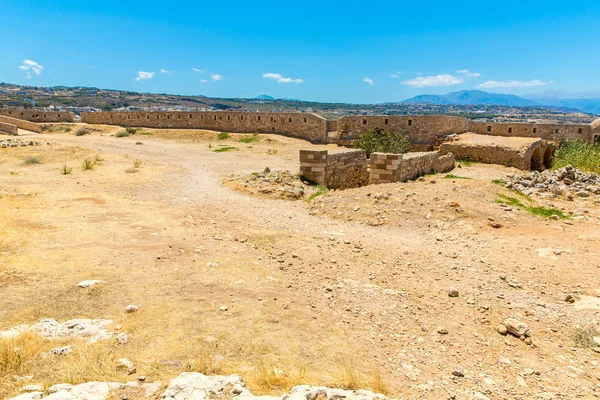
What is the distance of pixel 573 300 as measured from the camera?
503 centimetres

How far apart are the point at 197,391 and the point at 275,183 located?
9082 mm

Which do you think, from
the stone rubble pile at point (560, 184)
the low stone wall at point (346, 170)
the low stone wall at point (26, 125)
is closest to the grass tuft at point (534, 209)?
the stone rubble pile at point (560, 184)

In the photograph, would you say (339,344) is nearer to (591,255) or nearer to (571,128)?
(591,255)

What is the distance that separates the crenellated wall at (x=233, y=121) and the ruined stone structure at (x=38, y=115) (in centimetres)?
311

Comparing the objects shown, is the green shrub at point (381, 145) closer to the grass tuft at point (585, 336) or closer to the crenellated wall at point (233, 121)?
the crenellated wall at point (233, 121)

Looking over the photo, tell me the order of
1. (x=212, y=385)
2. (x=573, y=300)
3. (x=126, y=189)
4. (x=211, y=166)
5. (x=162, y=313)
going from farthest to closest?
(x=211, y=166), (x=126, y=189), (x=573, y=300), (x=162, y=313), (x=212, y=385)

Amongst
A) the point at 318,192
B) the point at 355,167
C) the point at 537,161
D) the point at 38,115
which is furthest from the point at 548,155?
the point at 38,115

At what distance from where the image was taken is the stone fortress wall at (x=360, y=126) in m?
24.4

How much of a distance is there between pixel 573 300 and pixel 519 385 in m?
2.27

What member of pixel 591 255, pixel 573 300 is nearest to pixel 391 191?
pixel 591 255

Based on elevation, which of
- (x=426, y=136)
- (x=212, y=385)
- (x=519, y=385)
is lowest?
(x=519, y=385)

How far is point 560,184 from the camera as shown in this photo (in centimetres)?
1209

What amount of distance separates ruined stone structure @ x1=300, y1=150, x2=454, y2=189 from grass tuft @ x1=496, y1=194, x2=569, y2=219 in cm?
303

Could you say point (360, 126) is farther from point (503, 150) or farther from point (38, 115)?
point (38, 115)
